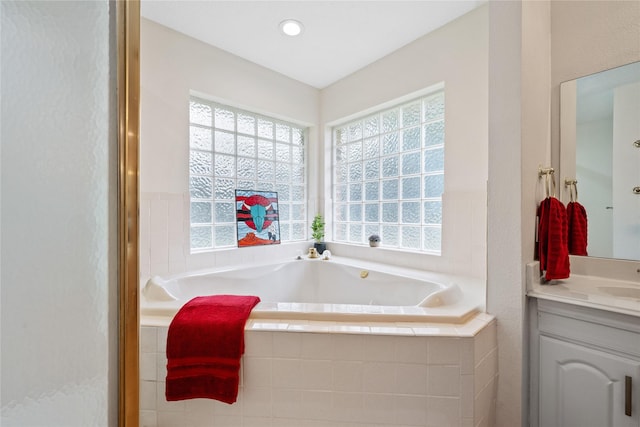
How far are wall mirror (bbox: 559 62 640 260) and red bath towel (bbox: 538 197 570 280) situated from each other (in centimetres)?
24

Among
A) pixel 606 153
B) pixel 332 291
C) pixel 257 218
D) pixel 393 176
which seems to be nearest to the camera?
pixel 606 153

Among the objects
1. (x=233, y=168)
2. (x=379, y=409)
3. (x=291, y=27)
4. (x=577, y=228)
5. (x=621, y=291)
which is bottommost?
(x=379, y=409)

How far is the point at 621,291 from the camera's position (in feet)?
4.09

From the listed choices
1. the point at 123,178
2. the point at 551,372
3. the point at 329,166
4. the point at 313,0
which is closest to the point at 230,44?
the point at 313,0

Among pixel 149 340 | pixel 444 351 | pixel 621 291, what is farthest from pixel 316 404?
pixel 621 291

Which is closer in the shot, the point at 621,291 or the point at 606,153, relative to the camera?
the point at 621,291

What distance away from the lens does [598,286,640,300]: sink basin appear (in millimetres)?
1222

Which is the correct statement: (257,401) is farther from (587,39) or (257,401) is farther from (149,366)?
(587,39)

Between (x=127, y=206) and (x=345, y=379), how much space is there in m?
1.08

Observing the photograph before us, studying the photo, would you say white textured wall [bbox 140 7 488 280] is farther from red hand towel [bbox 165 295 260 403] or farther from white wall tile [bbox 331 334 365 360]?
white wall tile [bbox 331 334 365 360]

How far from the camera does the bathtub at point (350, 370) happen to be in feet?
3.67

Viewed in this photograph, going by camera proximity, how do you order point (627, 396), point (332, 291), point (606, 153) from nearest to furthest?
point (627, 396) < point (606, 153) < point (332, 291)

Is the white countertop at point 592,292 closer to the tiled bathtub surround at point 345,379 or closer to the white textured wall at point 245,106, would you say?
the tiled bathtub surround at point 345,379

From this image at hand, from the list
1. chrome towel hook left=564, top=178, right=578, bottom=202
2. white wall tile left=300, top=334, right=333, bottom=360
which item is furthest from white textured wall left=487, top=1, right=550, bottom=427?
white wall tile left=300, top=334, right=333, bottom=360
